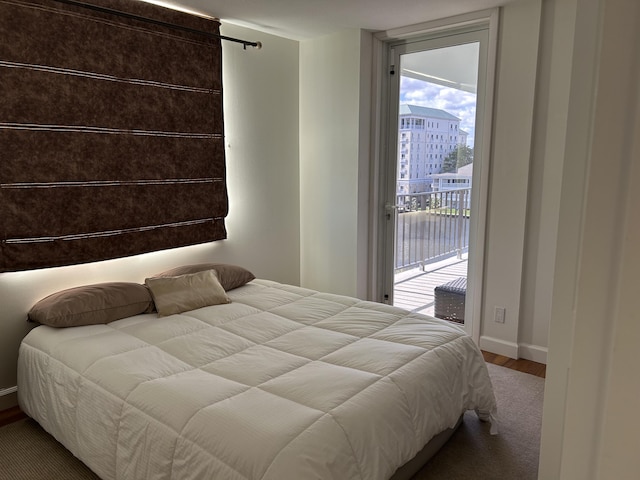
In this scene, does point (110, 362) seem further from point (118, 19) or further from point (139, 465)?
point (118, 19)

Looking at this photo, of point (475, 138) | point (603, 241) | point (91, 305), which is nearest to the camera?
point (603, 241)

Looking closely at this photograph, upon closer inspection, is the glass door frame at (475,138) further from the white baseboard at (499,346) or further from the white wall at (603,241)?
the white wall at (603,241)

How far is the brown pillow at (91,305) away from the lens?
2.54 metres

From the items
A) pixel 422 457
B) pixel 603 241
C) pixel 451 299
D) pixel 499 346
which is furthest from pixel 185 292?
pixel 603 241

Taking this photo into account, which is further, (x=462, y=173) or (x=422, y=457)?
(x=462, y=173)

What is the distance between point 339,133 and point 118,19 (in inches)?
71.7

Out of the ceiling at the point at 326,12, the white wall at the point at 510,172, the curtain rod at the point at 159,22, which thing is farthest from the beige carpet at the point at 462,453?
the ceiling at the point at 326,12

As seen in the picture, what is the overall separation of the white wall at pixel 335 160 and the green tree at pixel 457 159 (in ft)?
2.10

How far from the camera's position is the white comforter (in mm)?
1591

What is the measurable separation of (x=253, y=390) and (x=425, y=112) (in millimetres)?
2835

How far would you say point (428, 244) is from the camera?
13.6ft

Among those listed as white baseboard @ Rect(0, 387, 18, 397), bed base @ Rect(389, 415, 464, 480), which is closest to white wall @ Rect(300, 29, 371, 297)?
bed base @ Rect(389, 415, 464, 480)

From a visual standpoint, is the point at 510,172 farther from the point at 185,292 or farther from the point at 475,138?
the point at 185,292

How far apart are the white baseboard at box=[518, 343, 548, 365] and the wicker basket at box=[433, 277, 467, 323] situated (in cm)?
55
